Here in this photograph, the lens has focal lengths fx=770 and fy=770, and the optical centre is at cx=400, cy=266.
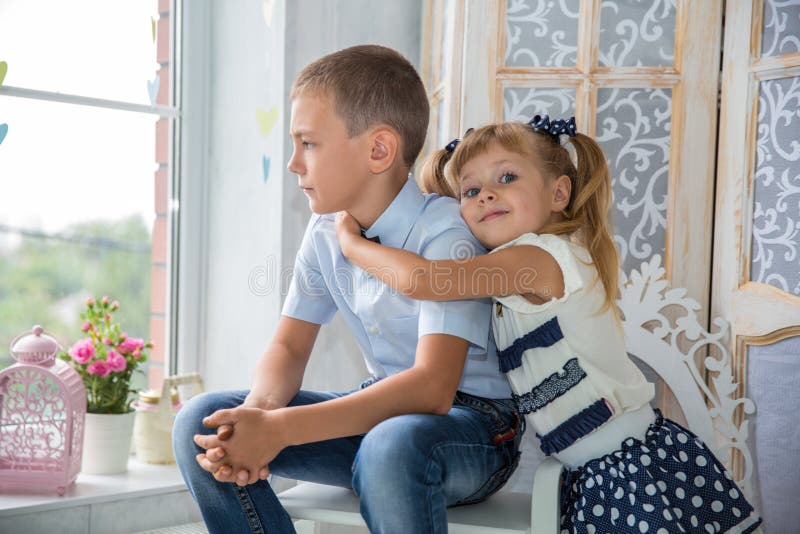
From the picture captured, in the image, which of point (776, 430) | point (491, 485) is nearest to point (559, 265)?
point (491, 485)

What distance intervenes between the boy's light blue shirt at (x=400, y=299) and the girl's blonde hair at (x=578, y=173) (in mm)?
118

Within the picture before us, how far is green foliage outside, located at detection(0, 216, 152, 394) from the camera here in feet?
5.71

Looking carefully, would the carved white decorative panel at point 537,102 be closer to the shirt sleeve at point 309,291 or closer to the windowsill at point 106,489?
the shirt sleeve at point 309,291

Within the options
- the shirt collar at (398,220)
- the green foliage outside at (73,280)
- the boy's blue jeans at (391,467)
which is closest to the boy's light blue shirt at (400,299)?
the shirt collar at (398,220)

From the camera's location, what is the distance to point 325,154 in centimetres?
119

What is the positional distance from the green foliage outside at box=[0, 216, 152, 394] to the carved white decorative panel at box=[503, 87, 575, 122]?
95 cm

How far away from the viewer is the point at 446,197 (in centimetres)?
126

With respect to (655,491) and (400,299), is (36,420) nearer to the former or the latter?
(400,299)

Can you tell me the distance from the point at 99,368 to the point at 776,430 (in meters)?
1.39

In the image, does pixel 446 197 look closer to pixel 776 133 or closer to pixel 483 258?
pixel 483 258

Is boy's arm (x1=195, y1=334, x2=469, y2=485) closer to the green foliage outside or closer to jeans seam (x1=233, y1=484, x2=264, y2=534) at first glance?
jeans seam (x1=233, y1=484, x2=264, y2=534)

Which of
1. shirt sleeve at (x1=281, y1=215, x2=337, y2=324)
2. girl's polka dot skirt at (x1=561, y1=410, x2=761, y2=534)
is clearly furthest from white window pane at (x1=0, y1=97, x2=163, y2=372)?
girl's polka dot skirt at (x1=561, y1=410, x2=761, y2=534)

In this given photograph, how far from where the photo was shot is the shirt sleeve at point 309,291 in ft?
4.28

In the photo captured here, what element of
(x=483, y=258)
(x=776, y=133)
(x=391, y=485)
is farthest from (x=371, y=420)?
(x=776, y=133)
